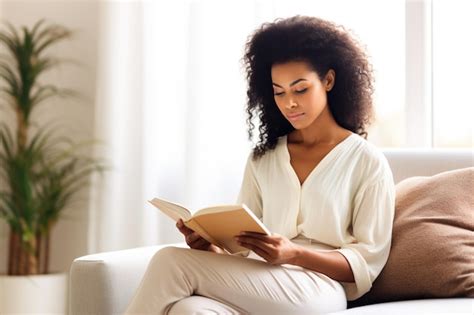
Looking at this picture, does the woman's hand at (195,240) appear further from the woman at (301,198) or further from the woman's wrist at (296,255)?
the woman's wrist at (296,255)

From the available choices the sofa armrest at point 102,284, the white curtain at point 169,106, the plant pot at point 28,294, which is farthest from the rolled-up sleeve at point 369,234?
the plant pot at point 28,294

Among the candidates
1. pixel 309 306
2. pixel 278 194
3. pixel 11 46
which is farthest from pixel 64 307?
pixel 309 306

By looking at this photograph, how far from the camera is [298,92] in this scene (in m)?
2.37

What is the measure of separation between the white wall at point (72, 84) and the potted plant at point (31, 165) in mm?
47

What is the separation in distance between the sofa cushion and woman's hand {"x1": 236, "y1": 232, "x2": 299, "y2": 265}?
0.35m

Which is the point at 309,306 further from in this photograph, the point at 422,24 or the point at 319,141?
the point at 422,24

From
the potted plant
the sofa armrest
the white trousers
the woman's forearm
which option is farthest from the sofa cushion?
the potted plant

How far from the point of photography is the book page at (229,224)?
1952mm

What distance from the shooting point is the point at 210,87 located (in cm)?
355

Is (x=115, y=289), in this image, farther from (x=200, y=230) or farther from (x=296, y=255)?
(x=296, y=255)

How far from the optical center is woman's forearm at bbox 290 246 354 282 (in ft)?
6.98

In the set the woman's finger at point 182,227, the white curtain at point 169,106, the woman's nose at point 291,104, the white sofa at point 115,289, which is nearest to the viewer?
the white sofa at point 115,289

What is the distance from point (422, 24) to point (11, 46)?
1.82 metres

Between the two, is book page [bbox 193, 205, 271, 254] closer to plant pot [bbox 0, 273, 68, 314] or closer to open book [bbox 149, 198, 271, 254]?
open book [bbox 149, 198, 271, 254]
